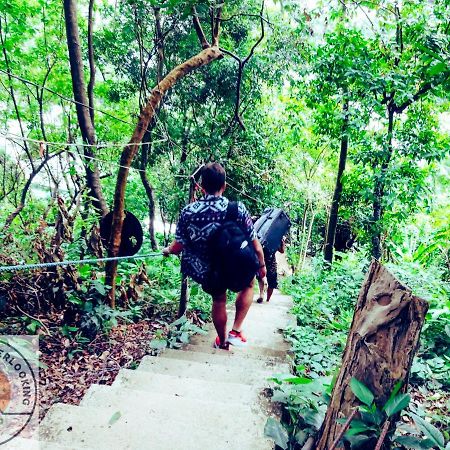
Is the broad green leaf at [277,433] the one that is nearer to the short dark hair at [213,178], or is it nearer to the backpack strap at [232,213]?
the backpack strap at [232,213]

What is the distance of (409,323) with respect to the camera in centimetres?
134

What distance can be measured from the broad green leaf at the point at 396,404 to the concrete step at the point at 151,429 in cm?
61

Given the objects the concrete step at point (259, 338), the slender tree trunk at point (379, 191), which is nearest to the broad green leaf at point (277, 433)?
the concrete step at point (259, 338)

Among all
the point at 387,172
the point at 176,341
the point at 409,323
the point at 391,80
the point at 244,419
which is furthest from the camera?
the point at 387,172

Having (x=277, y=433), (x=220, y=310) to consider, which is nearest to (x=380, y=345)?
(x=277, y=433)

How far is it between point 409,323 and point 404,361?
0.49 feet

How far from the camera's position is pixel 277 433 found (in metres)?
1.56

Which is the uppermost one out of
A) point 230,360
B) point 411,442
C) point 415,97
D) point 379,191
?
point 415,97

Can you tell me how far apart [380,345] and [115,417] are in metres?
1.36

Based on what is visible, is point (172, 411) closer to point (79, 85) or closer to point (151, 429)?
point (151, 429)

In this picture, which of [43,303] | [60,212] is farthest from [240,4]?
[43,303]

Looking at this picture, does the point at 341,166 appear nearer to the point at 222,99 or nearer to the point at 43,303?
the point at 222,99

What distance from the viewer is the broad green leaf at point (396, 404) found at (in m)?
1.30

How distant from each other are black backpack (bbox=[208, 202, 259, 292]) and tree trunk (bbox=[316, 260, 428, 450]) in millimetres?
1077
